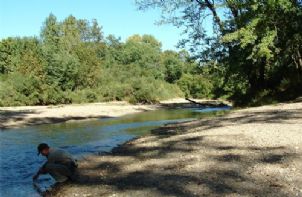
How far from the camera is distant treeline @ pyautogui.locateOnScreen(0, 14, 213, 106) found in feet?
209

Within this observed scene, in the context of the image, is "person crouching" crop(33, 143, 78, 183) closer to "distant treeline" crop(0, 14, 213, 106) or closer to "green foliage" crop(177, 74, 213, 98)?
"distant treeline" crop(0, 14, 213, 106)

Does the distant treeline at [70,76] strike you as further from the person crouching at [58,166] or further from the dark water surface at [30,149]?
the person crouching at [58,166]

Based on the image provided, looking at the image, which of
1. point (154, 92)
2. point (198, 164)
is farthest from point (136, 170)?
point (154, 92)

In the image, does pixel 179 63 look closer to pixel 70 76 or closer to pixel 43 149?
pixel 70 76

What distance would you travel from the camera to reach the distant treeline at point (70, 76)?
63719mm

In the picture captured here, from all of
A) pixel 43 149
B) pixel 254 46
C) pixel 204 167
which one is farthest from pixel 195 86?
pixel 43 149

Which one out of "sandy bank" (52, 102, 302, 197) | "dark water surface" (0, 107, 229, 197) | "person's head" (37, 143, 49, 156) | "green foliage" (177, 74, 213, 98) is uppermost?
"green foliage" (177, 74, 213, 98)

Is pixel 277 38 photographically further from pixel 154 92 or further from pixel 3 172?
pixel 154 92

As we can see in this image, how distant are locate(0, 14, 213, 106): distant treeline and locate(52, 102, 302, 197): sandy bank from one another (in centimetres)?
2266

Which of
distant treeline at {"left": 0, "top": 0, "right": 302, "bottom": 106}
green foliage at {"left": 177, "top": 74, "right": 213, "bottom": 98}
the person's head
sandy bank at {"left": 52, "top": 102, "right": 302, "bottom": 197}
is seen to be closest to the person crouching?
the person's head

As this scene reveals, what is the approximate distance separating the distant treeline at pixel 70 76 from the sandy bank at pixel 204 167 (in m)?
22.7

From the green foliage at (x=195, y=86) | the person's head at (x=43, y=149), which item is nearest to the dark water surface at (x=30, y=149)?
the person's head at (x=43, y=149)

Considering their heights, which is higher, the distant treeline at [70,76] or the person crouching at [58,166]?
the distant treeline at [70,76]

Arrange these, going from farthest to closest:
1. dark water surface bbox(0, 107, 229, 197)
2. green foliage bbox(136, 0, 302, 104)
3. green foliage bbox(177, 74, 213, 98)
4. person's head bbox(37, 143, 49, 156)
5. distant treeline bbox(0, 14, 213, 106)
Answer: green foliage bbox(177, 74, 213, 98) < distant treeline bbox(0, 14, 213, 106) < green foliage bbox(136, 0, 302, 104) < dark water surface bbox(0, 107, 229, 197) < person's head bbox(37, 143, 49, 156)
